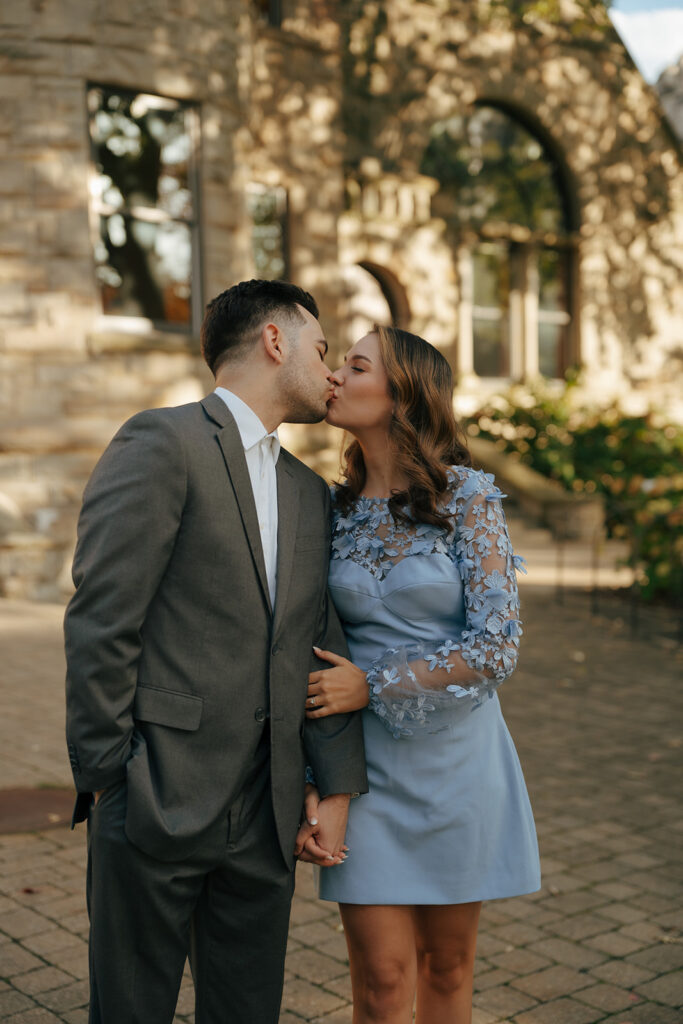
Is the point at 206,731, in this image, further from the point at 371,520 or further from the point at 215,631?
the point at 371,520

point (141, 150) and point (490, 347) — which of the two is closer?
point (141, 150)

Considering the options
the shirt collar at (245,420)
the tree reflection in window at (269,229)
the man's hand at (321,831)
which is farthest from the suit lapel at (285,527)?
the tree reflection in window at (269,229)

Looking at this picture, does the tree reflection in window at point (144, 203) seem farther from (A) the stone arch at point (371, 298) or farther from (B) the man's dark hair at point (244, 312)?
(B) the man's dark hair at point (244, 312)

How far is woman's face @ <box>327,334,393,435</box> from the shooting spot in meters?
2.90

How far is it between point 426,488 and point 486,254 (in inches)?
657

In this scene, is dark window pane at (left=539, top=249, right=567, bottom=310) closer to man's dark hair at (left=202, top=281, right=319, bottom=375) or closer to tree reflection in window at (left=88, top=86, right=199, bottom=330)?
tree reflection in window at (left=88, top=86, right=199, bottom=330)

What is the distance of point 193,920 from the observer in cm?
263

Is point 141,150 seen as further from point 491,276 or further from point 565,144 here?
point 565,144

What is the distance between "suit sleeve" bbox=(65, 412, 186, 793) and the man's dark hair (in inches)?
16.8

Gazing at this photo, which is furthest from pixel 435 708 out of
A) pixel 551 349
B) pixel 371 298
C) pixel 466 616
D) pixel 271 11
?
pixel 551 349

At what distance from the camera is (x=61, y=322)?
10562 mm

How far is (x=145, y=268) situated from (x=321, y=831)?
30.9 feet

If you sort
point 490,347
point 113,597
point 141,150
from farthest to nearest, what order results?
1. point 490,347
2. point 141,150
3. point 113,597

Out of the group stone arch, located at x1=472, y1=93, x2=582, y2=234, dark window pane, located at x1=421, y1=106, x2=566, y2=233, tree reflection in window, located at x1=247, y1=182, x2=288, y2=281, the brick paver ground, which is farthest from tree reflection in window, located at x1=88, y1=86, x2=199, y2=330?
stone arch, located at x1=472, y1=93, x2=582, y2=234
